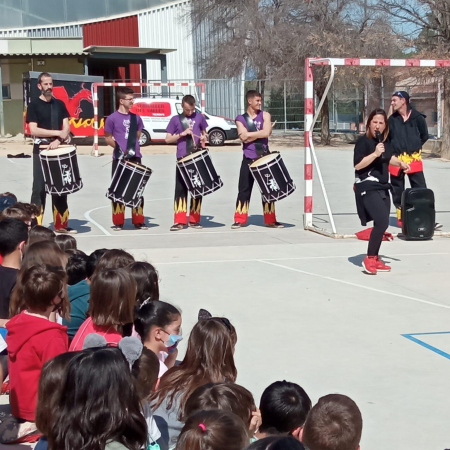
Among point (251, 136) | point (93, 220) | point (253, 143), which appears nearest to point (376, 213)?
point (251, 136)

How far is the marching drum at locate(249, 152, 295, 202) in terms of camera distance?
448 inches

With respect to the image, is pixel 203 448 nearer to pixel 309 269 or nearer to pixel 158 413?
pixel 158 413

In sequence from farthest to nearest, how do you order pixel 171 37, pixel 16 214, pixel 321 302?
1. pixel 171 37
2. pixel 321 302
3. pixel 16 214

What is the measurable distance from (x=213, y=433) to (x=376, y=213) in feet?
20.9

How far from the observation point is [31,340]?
438 centimetres

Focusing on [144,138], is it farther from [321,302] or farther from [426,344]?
[426,344]

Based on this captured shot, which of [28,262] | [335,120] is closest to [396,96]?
[28,262]

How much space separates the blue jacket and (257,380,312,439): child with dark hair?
1894mm

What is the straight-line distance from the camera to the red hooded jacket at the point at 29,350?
4.37m

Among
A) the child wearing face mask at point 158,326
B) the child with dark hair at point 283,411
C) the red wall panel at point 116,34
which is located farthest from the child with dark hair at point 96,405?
the red wall panel at point 116,34

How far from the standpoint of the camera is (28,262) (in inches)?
203

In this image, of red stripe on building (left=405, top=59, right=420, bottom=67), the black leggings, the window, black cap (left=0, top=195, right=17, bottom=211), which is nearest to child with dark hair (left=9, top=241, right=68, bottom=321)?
black cap (left=0, top=195, right=17, bottom=211)

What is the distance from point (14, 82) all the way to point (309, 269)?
90.7 feet

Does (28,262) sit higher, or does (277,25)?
(277,25)
